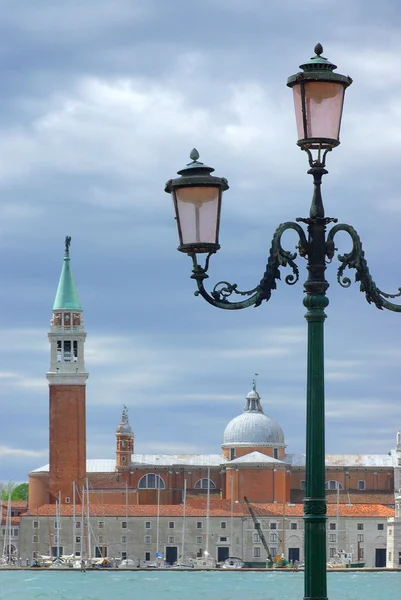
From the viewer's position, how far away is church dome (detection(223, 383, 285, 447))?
9525cm

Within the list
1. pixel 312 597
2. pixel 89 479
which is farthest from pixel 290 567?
pixel 312 597

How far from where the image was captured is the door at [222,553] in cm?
9050

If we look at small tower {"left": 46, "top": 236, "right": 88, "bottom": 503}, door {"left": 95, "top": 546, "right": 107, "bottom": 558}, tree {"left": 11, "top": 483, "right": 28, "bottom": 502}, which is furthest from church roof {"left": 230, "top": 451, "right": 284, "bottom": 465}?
tree {"left": 11, "top": 483, "right": 28, "bottom": 502}

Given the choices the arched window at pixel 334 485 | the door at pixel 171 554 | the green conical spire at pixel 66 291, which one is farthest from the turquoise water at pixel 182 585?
the green conical spire at pixel 66 291

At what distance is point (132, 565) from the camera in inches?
3516

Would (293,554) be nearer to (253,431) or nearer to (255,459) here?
(255,459)

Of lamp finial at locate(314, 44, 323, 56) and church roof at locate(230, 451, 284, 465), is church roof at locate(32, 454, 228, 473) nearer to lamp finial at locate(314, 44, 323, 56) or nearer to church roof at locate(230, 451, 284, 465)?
church roof at locate(230, 451, 284, 465)

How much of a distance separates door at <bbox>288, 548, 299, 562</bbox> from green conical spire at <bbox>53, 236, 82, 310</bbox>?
18.6m

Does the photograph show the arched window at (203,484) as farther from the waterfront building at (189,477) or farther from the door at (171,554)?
Answer: the door at (171,554)

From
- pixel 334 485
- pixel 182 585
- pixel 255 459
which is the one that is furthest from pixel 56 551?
pixel 334 485

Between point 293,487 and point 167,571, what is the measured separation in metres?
9.86

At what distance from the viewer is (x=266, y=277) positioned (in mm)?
7391

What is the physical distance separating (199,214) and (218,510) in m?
84.0

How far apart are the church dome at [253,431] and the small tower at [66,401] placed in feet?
38.1
